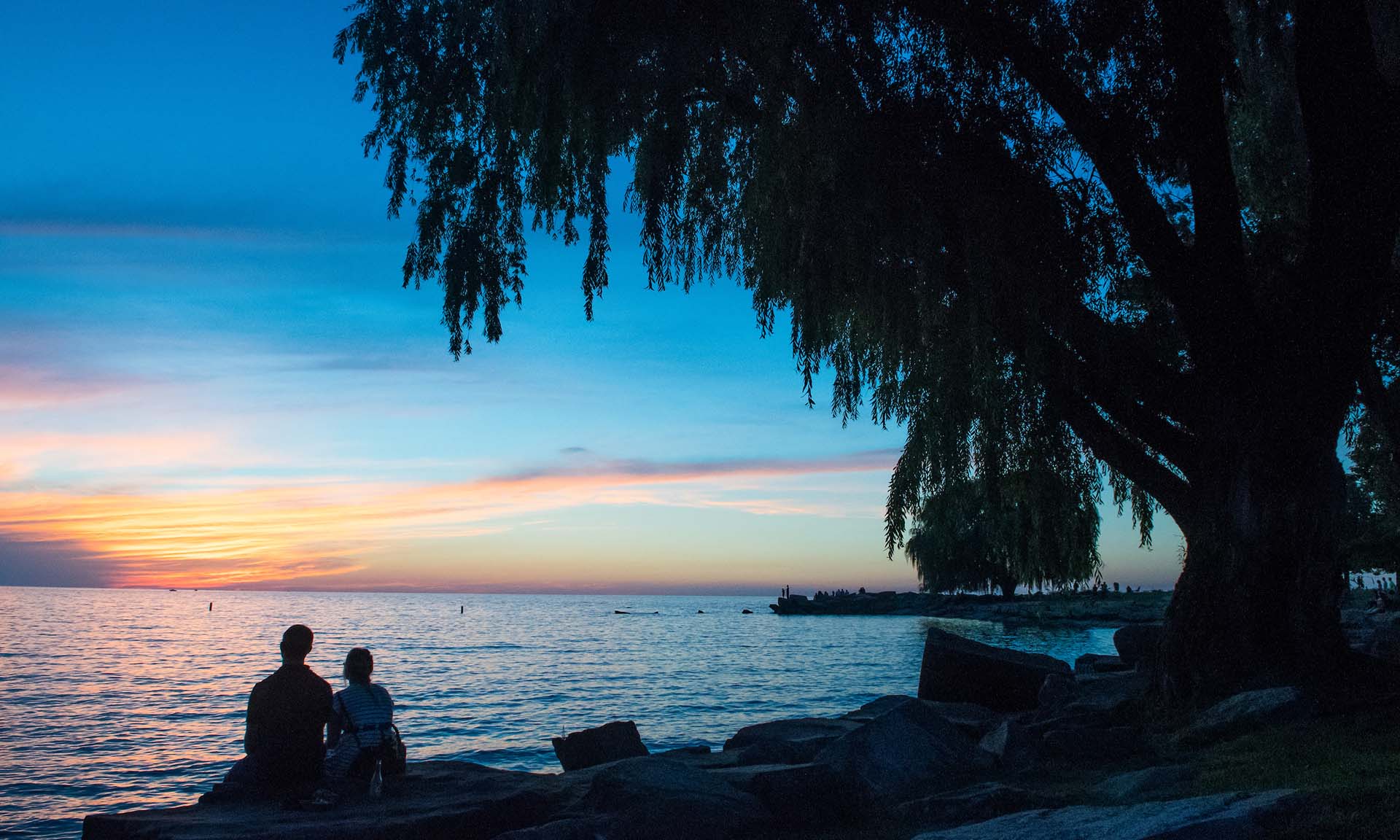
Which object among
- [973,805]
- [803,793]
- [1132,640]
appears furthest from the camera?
[1132,640]

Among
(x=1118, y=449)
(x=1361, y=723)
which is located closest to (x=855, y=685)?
(x=1118, y=449)

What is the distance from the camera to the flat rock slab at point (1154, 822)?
498cm

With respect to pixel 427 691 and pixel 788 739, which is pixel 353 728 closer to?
pixel 788 739

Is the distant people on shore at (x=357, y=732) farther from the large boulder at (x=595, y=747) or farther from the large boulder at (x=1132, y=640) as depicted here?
the large boulder at (x=1132, y=640)

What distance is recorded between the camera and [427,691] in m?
30.3

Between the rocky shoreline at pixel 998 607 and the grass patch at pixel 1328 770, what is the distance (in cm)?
4320

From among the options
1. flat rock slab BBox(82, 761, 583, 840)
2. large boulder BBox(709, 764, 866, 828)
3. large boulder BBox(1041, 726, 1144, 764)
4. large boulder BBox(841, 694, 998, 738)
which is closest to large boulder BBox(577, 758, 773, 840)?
large boulder BBox(709, 764, 866, 828)

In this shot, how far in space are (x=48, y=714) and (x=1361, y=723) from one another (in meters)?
27.6

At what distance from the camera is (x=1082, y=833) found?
5320 mm

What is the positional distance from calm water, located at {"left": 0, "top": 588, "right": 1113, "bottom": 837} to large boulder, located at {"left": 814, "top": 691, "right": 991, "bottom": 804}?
8.68 metres

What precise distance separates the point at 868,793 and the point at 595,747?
447 centimetres

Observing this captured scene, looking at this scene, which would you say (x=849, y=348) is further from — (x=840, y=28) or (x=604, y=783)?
(x=604, y=783)

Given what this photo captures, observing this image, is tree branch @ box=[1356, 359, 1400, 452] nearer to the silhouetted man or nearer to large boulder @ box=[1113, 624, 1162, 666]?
large boulder @ box=[1113, 624, 1162, 666]

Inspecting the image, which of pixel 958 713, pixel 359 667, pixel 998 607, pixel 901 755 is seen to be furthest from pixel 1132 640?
pixel 998 607
